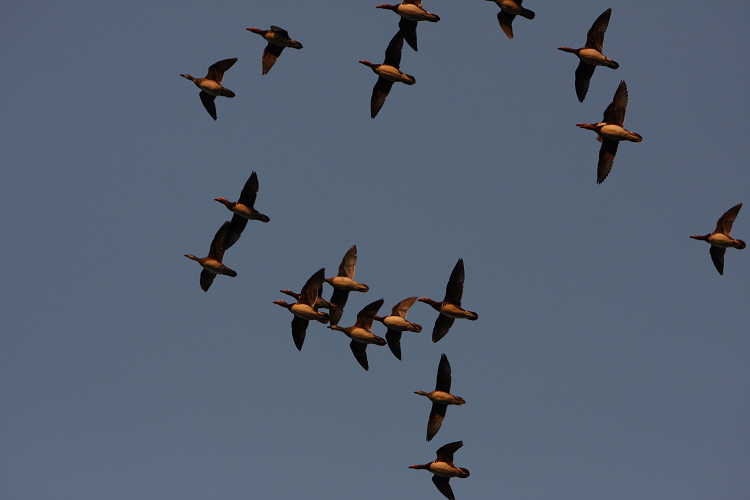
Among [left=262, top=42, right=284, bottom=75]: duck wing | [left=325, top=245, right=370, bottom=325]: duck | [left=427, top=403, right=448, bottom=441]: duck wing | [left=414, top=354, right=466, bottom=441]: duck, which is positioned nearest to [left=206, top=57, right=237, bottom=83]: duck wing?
[left=262, top=42, right=284, bottom=75]: duck wing

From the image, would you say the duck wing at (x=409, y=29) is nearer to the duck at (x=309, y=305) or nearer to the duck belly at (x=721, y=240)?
the duck at (x=309, y=305)

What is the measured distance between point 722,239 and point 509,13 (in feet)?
53.9

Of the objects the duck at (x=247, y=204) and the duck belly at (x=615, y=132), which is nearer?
the duck belly at (x=615, y=132)

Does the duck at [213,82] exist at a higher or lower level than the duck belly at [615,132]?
lower

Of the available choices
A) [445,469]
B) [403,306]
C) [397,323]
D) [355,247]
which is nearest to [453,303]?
[403,306]

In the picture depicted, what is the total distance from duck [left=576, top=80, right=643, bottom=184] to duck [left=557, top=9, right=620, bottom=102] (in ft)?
5.50

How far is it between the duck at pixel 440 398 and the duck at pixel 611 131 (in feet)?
43.1

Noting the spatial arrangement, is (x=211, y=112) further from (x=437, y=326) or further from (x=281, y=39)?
(x=437, y=326)

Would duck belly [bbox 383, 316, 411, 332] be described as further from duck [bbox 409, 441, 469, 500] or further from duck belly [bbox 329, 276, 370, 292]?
duck [bbox 409, 441, 469, 500]

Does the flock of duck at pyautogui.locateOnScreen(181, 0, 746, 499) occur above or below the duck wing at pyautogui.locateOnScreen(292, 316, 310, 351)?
above

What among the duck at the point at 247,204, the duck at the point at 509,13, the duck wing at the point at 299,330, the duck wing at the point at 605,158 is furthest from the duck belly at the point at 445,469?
the duck at the point at 509,13

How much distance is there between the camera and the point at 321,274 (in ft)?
174

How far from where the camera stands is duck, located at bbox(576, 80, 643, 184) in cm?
5300

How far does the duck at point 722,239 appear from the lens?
52.0 m
